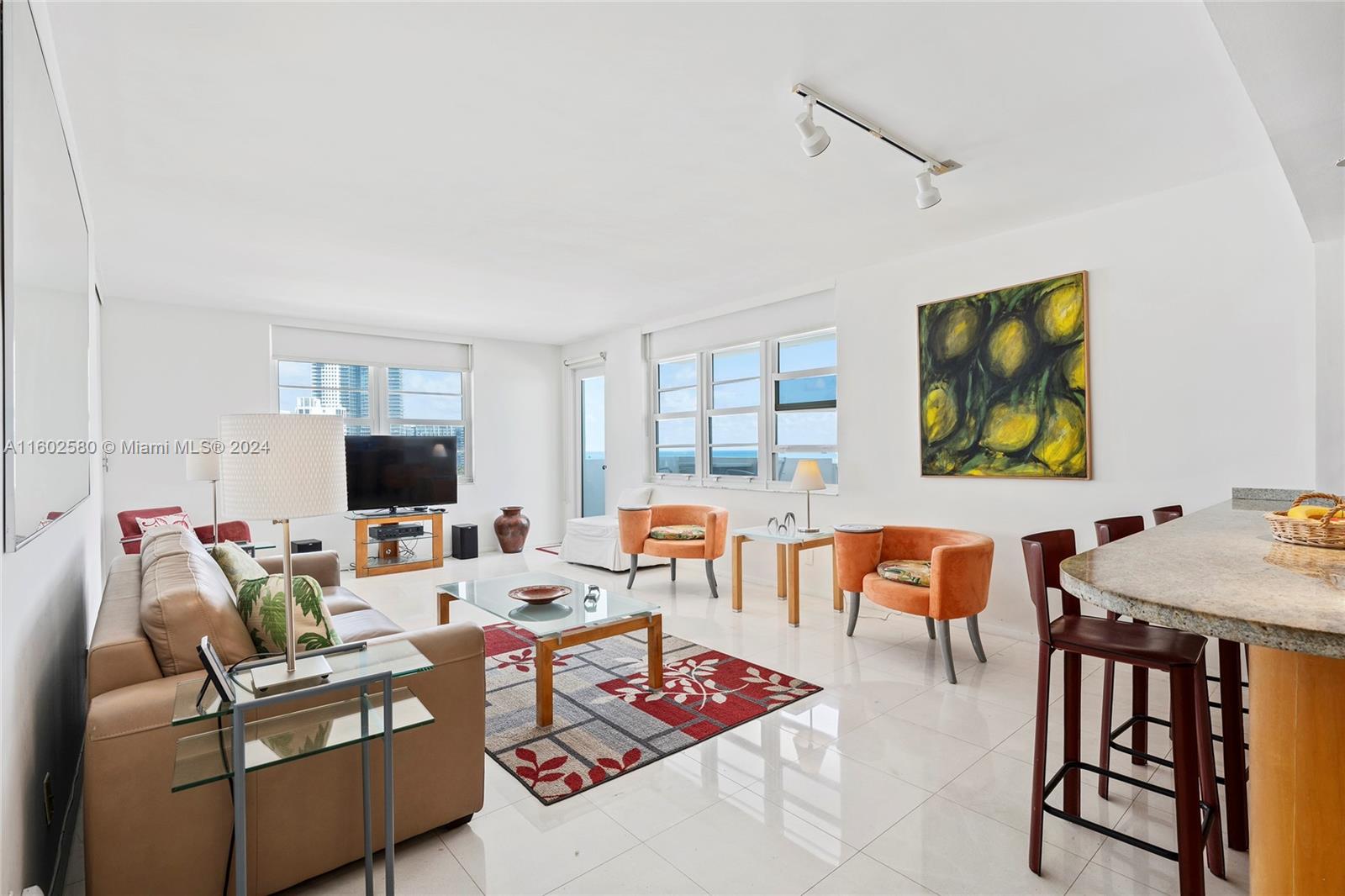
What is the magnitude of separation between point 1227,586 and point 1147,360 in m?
3.00

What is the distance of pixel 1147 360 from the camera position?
12.0 ft

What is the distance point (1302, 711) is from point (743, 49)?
2.31 m

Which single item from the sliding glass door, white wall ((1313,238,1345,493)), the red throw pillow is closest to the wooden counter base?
white wall ((1313,238,1345,493))

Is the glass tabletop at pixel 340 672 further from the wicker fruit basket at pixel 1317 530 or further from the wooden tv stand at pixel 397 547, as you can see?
the wooden tv stand at pixel 397 547

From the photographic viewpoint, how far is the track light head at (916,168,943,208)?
3143 millimetres

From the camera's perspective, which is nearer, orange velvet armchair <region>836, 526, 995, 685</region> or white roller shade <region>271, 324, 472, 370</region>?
orange velvet armchair <region>836, 526, 995, 685</region>

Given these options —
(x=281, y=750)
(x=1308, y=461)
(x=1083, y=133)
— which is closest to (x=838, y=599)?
(x=1308, y=461)

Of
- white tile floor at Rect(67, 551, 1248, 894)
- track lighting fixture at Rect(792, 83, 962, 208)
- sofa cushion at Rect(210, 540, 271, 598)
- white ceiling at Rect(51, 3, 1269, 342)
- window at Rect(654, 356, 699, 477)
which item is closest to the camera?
white tile floor at Rect(67, 551, 1248, 894)

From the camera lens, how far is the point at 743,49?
225 cm

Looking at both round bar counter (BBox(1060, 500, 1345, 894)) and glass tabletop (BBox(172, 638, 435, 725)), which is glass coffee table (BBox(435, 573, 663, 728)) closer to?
glass tabletop (BBox(172, 638, 435, 725))

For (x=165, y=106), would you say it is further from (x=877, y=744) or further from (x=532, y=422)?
(x=532, y=422)

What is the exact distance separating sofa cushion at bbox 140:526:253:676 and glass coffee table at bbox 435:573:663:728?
1.22 m

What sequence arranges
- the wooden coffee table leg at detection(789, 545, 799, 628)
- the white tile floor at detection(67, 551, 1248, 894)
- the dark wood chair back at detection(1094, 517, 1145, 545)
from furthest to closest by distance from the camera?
the wooden coffee table leg at detection(789, 545, 799, 628) → the dark wood chair back at detection(1094, 517, 1145, 545) → the white tile floor at detection(67, 551, 1248, 894)

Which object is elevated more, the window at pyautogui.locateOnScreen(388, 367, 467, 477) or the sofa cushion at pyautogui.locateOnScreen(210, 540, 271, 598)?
the window at pyautogui.locateOnScreen(388, 367, 467, 477)
